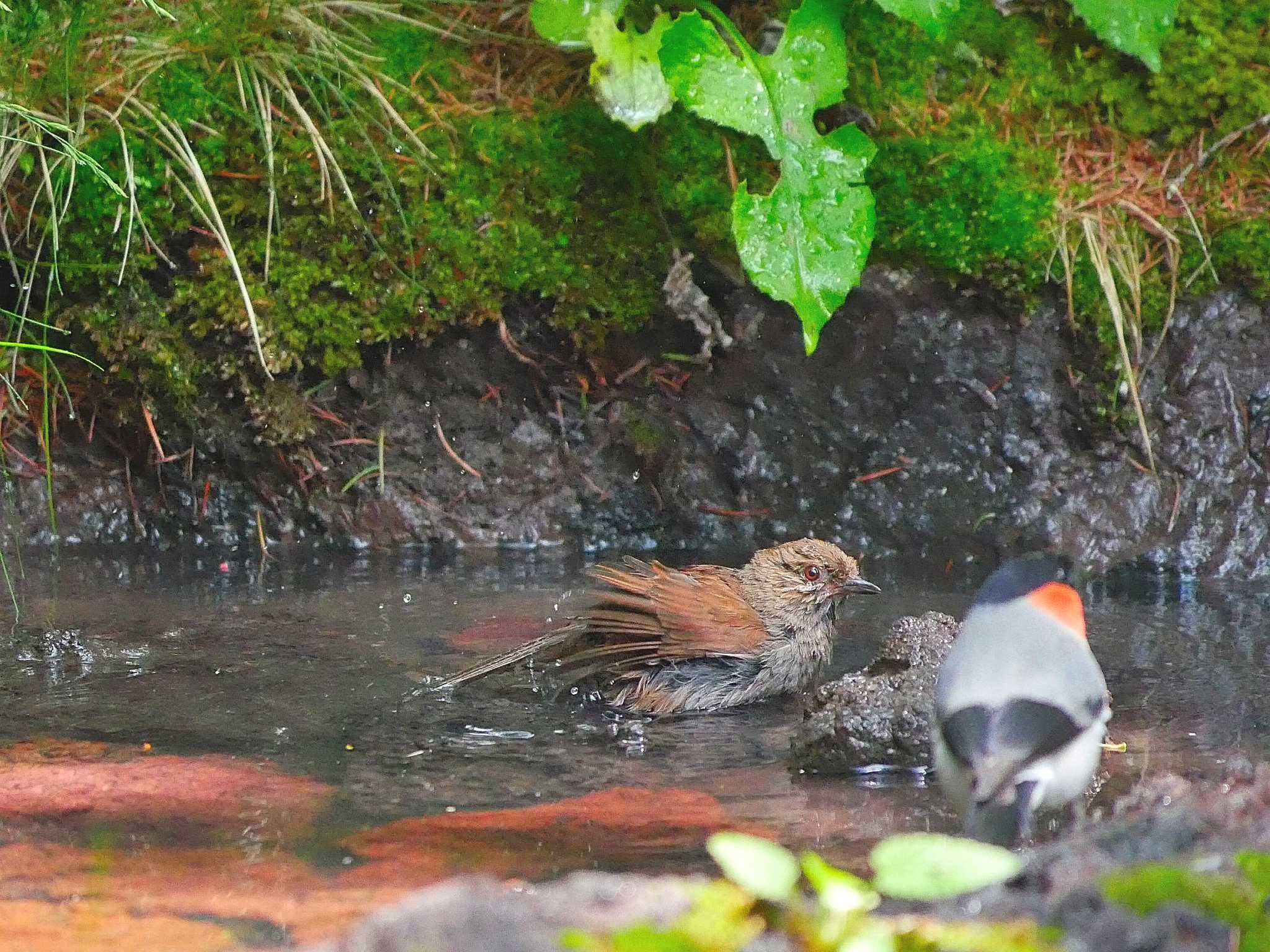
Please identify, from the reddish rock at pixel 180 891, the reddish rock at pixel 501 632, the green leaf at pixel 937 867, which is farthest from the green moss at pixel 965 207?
the green leaf at pixel 937 867

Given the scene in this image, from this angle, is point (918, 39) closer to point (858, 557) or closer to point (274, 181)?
point (858, 557)

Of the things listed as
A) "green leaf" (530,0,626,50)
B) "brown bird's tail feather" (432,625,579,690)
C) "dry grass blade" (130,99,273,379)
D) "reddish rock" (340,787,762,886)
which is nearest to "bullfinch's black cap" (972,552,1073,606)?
"reddish rock" (340,787,762,886)

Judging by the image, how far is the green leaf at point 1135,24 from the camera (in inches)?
262

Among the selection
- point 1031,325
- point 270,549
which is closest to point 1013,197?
point 1031,325

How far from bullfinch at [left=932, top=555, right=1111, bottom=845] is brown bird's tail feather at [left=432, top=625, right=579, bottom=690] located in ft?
5.78

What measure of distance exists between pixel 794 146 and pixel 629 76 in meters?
0.84

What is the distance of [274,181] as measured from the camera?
6723 mm

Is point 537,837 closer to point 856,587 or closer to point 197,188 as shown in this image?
point 856,587

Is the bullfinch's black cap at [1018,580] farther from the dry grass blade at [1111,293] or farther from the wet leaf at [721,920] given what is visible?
the dry grass blade at [1111,293]

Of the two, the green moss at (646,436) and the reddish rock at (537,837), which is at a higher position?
the green moss at (646,436)

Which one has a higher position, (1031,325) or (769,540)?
(1031,325)

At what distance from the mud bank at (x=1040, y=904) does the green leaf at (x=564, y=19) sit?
491 centimetres

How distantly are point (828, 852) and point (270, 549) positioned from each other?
4429mm

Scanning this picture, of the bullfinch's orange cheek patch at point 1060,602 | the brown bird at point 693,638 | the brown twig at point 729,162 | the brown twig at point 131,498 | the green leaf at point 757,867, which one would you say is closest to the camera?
the green leaf at point 757,867
